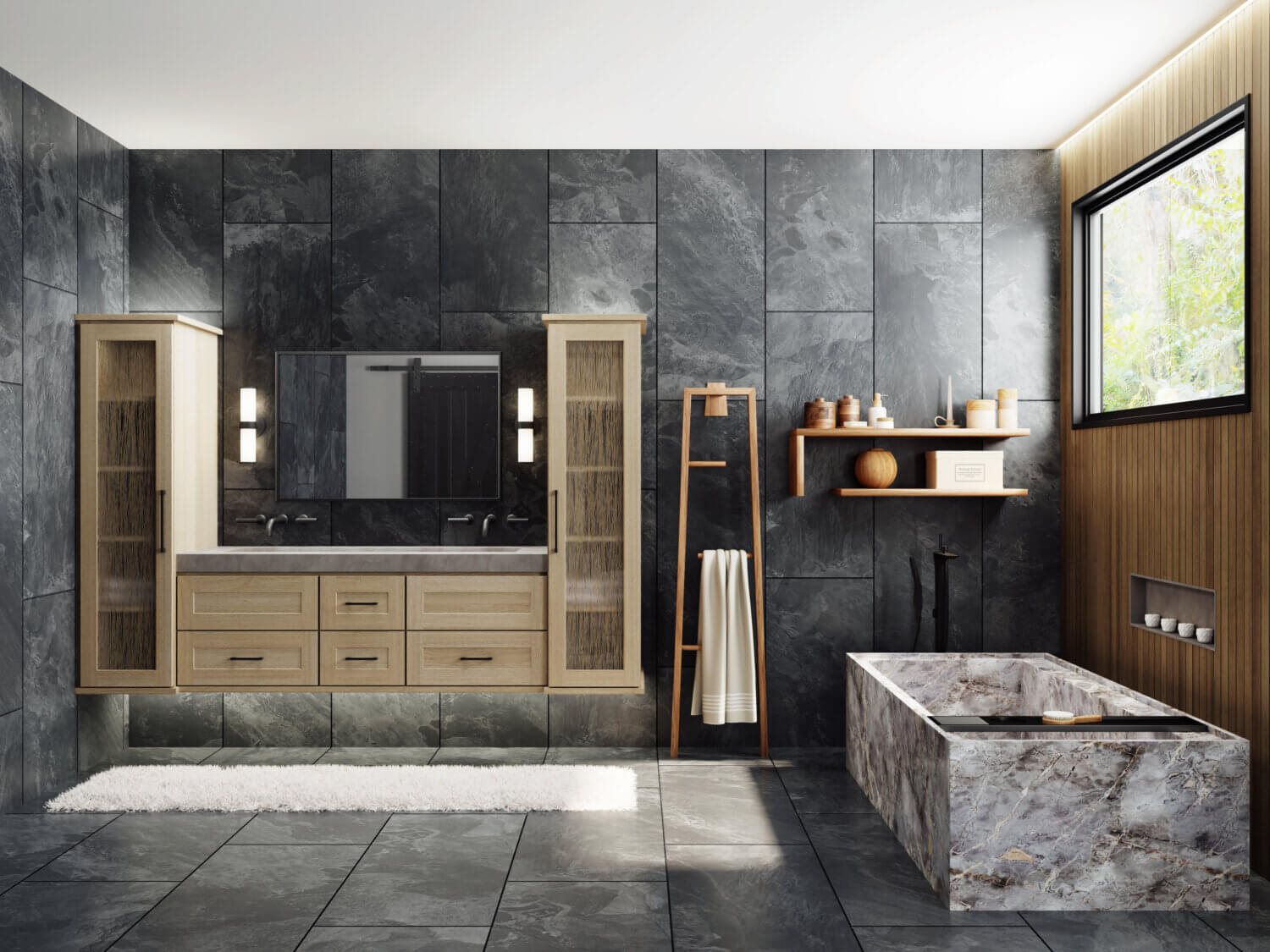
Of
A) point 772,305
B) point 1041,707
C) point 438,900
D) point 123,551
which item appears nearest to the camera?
point 438,900

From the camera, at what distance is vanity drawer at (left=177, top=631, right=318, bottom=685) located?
409cm

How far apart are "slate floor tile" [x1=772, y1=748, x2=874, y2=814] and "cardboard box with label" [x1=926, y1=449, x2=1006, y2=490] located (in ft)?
4.25

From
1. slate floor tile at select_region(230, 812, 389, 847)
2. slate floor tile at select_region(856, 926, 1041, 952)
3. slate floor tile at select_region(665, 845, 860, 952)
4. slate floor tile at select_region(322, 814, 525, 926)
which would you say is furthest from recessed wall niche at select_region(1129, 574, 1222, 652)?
slate floor tile at select_region(230, 812, 389, 847)

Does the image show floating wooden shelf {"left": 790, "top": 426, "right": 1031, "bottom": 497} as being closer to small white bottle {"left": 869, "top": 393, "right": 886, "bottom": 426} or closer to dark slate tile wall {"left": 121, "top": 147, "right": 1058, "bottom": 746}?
small white bottle {"left": 869, "top": 393, "right": 886, "bottom": 426}

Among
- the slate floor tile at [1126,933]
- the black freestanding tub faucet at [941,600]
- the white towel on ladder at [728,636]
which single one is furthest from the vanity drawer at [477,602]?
the slate floor tile at [1126,933]

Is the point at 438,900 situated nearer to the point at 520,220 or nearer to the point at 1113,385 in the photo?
the point at 520,220

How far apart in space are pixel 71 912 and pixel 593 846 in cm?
154

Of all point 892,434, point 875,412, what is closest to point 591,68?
point 875,412

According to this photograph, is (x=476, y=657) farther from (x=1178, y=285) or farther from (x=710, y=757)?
(x=1178, y=285)

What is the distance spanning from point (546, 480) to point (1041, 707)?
2.29 m

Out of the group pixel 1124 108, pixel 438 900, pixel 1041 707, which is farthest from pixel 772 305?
pixel 438 900

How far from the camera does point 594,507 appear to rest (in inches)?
163

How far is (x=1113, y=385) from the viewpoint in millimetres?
4035

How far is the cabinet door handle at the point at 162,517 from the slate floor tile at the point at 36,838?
3.53 ft
